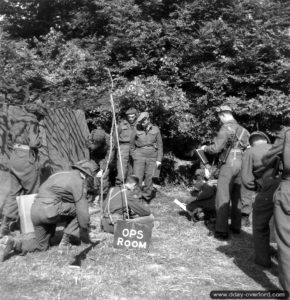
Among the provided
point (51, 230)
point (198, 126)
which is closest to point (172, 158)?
point (198, 126)

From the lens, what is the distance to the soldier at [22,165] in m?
6.75

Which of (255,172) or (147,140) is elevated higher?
(255,172)

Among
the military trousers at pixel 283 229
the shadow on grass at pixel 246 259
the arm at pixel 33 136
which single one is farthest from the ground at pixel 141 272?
the arm at pixel 33 136

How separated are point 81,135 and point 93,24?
3449 mm

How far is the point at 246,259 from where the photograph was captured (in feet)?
19.0

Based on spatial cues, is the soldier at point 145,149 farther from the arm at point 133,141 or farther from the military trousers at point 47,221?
the military trousers at point 47,221

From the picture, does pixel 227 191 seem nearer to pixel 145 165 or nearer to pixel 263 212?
pixel 263 212

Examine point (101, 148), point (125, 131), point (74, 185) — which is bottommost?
point (101, 148)

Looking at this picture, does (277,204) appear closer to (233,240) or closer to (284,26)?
(233,240)

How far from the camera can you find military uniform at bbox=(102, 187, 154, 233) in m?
6.92

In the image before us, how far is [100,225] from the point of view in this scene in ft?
23.3

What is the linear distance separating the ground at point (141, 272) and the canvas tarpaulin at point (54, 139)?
2.44 metres

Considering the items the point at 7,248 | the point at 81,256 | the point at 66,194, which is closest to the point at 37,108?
the point at 66,194

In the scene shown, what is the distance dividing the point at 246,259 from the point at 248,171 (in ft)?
4.65
